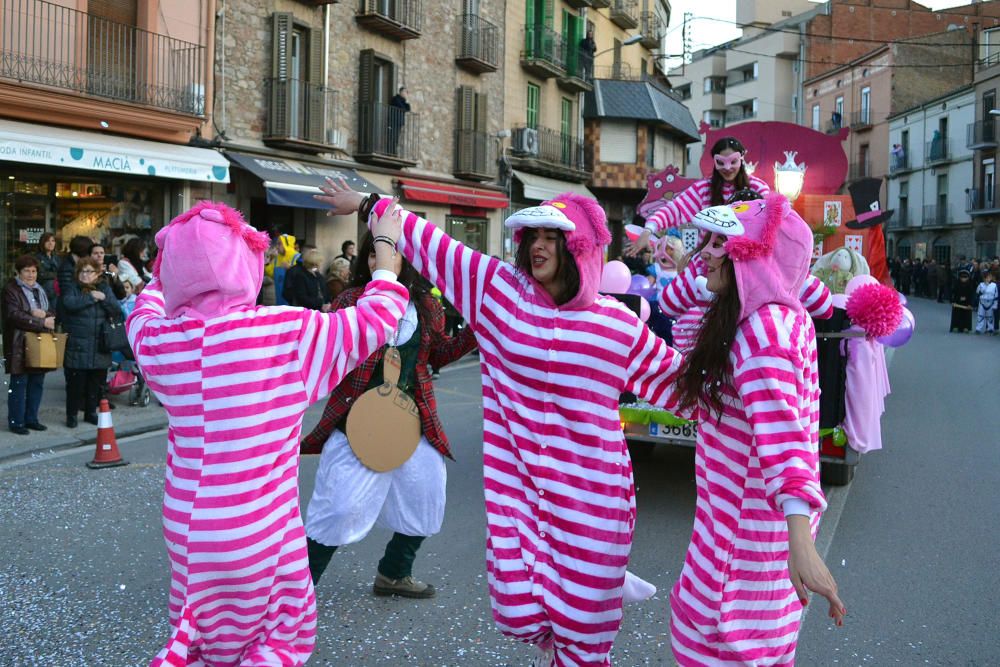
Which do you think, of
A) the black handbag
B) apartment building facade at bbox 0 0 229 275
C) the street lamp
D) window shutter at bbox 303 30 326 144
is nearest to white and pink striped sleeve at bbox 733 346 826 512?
the street lamp

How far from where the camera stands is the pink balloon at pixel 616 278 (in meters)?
5.77

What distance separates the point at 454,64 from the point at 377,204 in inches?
915

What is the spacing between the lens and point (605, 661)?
273 centimetres

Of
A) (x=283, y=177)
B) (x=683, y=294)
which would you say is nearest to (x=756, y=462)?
(x=683, y=294)

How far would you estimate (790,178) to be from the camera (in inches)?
328

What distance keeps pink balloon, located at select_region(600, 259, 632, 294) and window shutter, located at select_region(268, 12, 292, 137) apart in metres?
14.0

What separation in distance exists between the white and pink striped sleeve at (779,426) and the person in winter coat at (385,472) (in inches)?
61.4

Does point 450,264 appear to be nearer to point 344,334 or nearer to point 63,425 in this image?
point 344,334

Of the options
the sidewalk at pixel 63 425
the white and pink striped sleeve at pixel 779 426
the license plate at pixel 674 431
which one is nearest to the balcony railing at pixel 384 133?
the sidewalk at pixel 63 425

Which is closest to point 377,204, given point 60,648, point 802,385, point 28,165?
point 802,385

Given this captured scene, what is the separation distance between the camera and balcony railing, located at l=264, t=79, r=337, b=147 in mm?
18438

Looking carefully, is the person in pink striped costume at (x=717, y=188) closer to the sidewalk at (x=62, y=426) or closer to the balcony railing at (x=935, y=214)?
the sidewalk at (x=62, y=426)

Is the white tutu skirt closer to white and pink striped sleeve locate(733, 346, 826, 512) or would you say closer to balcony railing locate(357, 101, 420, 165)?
white and pink striped sleeve locate(733, 346, 826, 512)

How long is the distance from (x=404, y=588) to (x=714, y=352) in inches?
104
